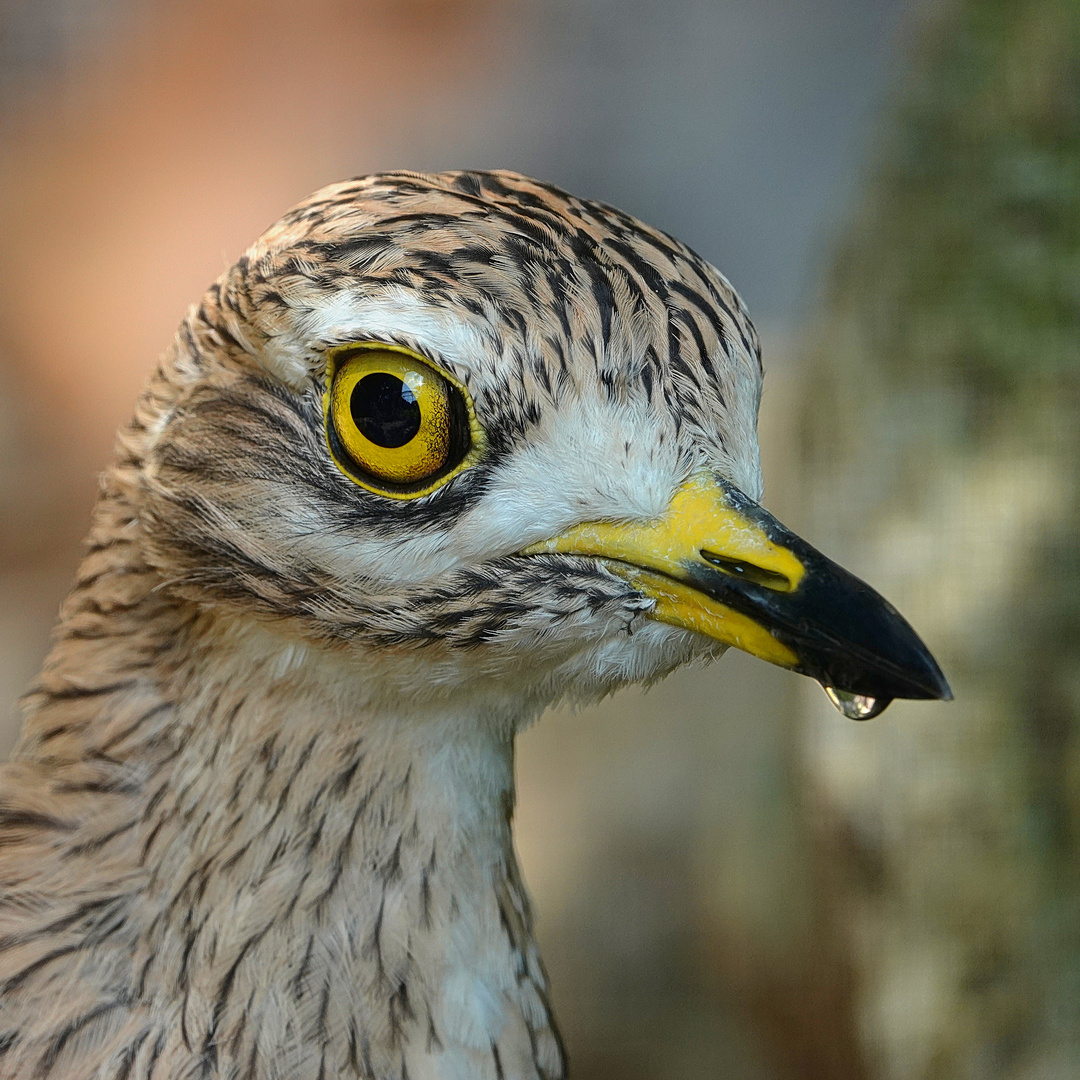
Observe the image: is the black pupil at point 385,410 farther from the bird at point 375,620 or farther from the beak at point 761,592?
the beak at point 761,592

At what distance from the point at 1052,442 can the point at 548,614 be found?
6.41ft

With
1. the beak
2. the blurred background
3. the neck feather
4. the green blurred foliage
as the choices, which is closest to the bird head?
the beak

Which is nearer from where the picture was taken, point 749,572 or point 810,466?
point 749,572

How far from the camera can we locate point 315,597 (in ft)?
4.60

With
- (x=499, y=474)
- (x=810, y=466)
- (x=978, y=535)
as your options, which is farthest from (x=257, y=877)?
(x=810, y=466)

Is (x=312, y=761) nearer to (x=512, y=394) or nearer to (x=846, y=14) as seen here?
(x=512, y=394)

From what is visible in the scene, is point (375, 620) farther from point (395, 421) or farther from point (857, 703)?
point (857, 703)

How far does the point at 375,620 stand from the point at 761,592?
1.42ft

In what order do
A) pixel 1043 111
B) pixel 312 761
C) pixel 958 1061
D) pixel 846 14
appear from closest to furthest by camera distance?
1. pixel 312 761
2. pixel 958 1061
3. pixel 1043 111
4. pixel 846 14

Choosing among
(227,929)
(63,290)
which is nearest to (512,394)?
(227,929)

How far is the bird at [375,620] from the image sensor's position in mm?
1334

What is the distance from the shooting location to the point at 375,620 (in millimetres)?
1388

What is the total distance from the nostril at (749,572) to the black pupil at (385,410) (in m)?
0.35

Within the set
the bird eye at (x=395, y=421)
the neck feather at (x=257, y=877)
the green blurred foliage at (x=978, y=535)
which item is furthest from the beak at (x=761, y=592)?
the green blurred foliage at (x=978, y=535)
